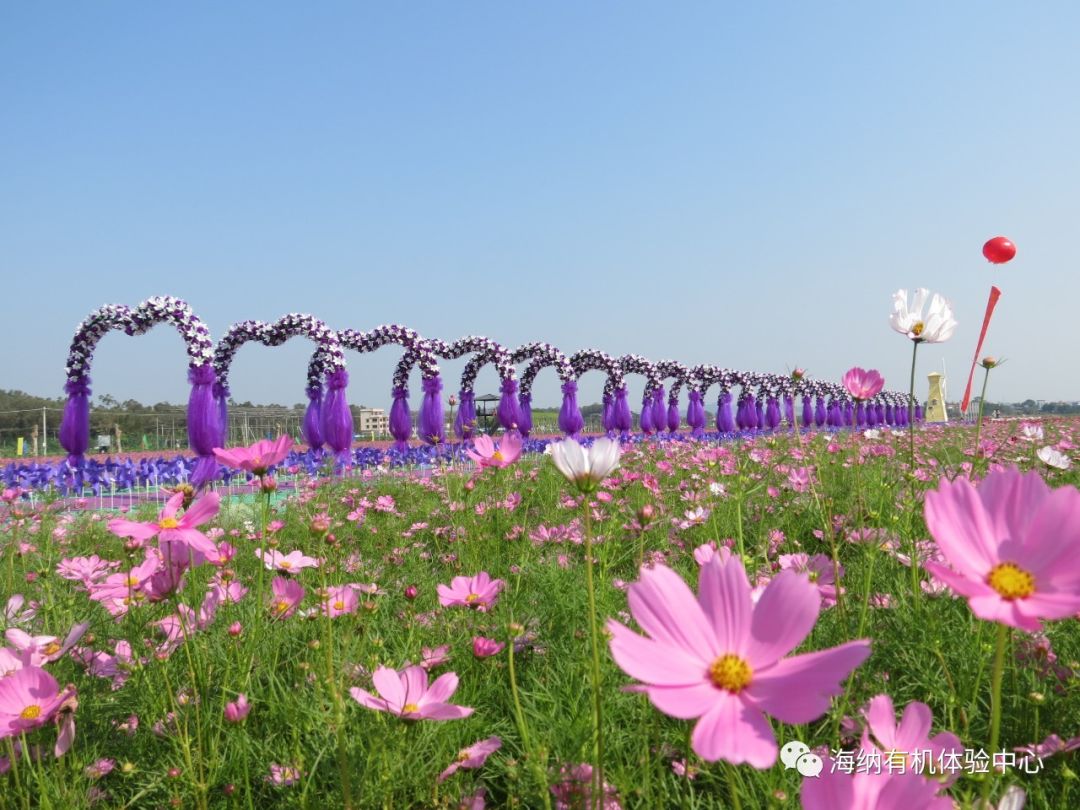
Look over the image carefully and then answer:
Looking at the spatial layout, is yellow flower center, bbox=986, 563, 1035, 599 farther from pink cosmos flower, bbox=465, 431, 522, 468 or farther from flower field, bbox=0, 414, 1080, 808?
pink cosmos flower, bbox=465, 431, 522, 468

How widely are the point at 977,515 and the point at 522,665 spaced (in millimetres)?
1056

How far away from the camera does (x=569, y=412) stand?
10.4 meters

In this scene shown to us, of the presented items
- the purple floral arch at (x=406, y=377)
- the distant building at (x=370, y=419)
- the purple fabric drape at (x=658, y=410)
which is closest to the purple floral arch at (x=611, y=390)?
the purple fabric drape at (x=658, y=410)

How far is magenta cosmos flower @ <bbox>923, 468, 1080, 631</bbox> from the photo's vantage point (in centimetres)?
36

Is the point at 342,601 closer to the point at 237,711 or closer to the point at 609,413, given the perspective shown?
the point at 237,711

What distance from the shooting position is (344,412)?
6.25m

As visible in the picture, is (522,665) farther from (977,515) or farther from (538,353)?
(538,353)

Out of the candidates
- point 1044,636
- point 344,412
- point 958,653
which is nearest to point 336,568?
point 958,653

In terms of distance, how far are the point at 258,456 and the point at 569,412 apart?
9545 mm

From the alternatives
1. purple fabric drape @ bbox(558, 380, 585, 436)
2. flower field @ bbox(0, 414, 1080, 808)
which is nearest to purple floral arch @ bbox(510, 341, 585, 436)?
purple fabric drape @ bbox(558, 380, 585, 436)

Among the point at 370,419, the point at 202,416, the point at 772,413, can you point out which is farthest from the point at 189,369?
the point at 370,419

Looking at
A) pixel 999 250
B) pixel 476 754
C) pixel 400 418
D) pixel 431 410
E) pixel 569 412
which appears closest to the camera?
pixel 476 754

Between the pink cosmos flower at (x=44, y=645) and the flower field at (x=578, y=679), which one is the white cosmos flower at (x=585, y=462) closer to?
the flower field at (x=578, y=679)

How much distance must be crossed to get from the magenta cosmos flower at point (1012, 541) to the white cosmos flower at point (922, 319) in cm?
87
